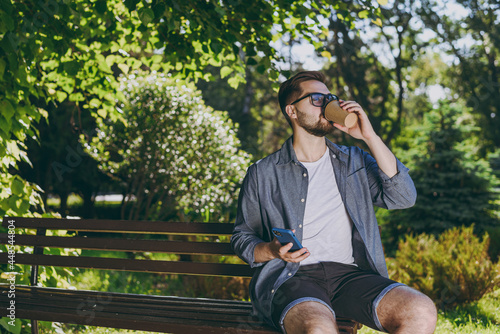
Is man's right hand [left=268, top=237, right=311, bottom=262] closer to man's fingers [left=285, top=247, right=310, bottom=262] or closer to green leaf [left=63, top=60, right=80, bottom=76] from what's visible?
man's fingers [left=285, top=247, right=310, bottom=262]

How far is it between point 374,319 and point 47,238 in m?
2.42

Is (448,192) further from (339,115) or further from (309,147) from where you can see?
(339,115)

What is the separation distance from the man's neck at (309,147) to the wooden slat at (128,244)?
0.79 metres

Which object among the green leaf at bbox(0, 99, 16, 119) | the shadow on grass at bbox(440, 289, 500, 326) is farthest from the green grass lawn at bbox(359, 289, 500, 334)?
the green leaf at bbox(0, 99, 16, 119)

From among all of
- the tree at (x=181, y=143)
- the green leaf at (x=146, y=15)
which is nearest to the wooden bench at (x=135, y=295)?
the green leaf at (x=146, y=15)

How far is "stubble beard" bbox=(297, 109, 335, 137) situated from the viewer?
267 centimetres

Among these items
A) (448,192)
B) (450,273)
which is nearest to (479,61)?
(448,192)

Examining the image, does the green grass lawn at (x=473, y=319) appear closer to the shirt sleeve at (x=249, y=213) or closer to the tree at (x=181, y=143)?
the shirt sleeve at (x=249, y=213)

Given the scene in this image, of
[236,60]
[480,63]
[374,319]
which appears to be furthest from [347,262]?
[480,63]

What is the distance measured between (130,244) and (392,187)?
5.84ft

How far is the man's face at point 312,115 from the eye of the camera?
2664 millimetres

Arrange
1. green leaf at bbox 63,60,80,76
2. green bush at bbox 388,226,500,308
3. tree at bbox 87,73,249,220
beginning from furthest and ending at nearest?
tree at bbox 87,73,249,220
green bush at bbox 388,226,500,308
green leaf at bbox 63,60,80,76

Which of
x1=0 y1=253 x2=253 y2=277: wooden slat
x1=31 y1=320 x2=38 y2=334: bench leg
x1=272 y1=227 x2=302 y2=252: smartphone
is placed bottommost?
x1=31 y1=320 x2=38 y2=334: bench leg

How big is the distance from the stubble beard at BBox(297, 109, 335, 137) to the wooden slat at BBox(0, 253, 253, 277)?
950 mm
